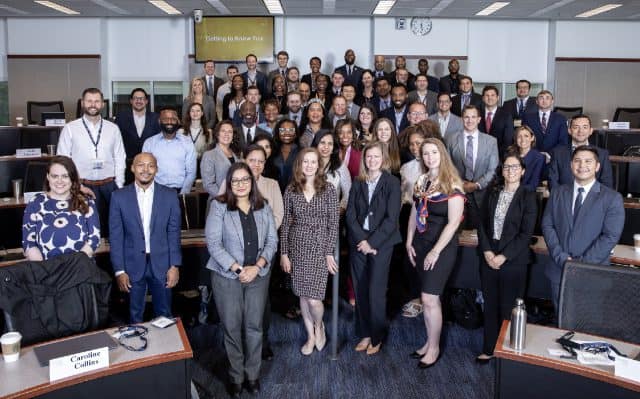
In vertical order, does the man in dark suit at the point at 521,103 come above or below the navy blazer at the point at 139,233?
above

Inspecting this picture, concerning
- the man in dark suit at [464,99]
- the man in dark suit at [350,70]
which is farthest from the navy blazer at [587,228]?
the man in dark suit at [350,70]

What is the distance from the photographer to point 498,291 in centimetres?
393

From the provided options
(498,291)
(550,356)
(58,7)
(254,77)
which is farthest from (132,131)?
(58,7)

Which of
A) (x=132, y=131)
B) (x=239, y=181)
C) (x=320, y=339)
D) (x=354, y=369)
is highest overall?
(x=132, y=131)

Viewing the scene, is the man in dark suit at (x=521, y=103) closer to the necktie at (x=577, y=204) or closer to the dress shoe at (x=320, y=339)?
the necktie at (x=577, y=204)

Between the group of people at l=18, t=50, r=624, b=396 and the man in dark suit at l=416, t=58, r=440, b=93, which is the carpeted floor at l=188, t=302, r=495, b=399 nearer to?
the group of people at l=18, t=50, r=624, b=396

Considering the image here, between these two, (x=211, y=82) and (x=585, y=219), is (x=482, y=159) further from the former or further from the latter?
(x=211, y=82)

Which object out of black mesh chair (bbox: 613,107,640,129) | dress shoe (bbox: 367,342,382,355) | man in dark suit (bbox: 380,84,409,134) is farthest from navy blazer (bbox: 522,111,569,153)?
black mesh chair (bbox: 613,107,640,129)

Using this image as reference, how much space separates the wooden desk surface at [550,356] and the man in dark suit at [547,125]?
367cm

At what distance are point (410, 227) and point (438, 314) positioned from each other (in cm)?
64

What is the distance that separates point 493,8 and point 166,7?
609 cm

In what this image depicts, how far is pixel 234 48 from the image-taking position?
11.6m

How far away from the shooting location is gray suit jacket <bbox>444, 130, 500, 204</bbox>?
5090 millimetres

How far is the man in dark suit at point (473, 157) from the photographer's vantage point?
16.6 feet
